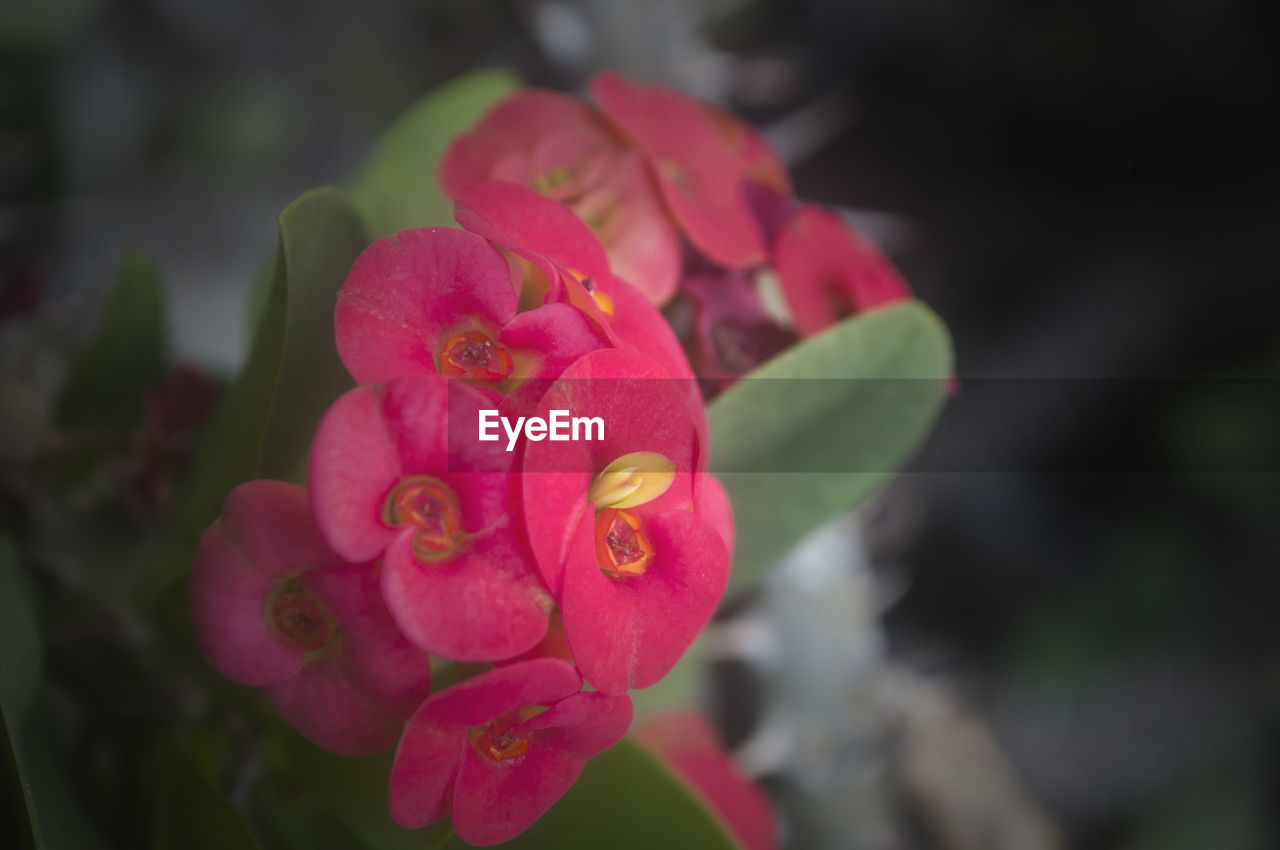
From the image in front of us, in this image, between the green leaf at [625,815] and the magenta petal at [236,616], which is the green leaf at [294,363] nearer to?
the magenta petal at [236,616]

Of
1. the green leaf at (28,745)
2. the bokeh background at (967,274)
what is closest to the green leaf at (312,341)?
the green leaf at (28,745)

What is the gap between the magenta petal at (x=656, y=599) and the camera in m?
0.26

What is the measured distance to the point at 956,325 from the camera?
980 millimetres

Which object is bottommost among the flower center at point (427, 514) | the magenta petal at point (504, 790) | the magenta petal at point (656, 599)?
the magenta petal at point (504, 790)

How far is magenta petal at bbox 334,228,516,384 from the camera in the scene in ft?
0.89

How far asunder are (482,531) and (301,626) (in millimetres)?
76

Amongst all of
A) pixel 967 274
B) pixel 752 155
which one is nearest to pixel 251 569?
pixel 752 155

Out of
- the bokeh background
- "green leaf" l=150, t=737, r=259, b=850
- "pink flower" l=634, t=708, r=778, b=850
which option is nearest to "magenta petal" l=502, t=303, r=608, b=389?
"green leaf" l=150, t=737, r=259, b=850

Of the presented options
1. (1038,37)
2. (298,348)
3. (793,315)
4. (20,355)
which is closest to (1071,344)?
(1038,37)

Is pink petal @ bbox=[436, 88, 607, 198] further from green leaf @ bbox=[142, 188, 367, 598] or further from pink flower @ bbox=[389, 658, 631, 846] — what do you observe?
pink flower @ bbox=[389, 658, 631, 846]

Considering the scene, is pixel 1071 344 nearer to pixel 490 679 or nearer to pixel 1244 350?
pixel 1244 350

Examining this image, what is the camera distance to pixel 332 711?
0.94ft

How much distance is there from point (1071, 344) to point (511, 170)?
2.20 feet

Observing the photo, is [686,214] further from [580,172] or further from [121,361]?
[121,361]
